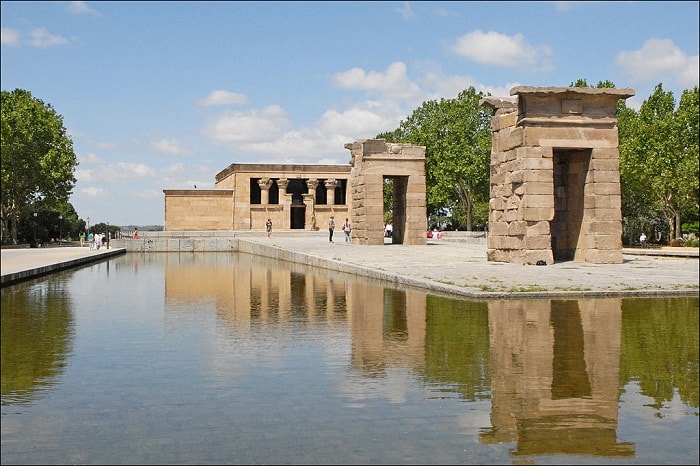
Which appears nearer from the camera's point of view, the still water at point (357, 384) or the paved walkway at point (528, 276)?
the still water at point (357, 384)

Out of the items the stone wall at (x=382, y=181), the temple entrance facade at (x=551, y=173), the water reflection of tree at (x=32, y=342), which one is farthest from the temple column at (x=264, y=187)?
the water reflection of tree at (x=32, y=342)

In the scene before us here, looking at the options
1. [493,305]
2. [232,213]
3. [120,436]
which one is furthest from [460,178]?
[120,436]

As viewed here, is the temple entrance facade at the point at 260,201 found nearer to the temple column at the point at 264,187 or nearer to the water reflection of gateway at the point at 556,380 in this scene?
the temple column at the point at 264,187

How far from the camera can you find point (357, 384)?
7371 millimetres

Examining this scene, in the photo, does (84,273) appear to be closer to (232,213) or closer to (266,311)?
(266,311)

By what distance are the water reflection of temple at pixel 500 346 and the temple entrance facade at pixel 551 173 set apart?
6.57m

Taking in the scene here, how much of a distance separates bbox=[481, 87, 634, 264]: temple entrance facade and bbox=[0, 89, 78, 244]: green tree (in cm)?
3309

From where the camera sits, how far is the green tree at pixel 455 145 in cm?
5594

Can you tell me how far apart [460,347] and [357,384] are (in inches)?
92.3

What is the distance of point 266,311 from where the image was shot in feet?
44.7

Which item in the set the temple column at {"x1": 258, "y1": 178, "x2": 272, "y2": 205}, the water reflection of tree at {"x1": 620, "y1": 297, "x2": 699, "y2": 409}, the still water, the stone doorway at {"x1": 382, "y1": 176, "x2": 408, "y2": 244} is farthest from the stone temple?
the temple column at {"x1": 258, "y1": 178, "x2": 272, "y2": 205}

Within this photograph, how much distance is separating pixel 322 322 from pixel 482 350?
11.2 feet

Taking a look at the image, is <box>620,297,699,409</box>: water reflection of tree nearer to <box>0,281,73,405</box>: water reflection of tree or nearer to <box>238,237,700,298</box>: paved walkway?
<box>238,237,700,298</box>: paved walkway

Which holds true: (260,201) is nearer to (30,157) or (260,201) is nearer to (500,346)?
(30,157)
